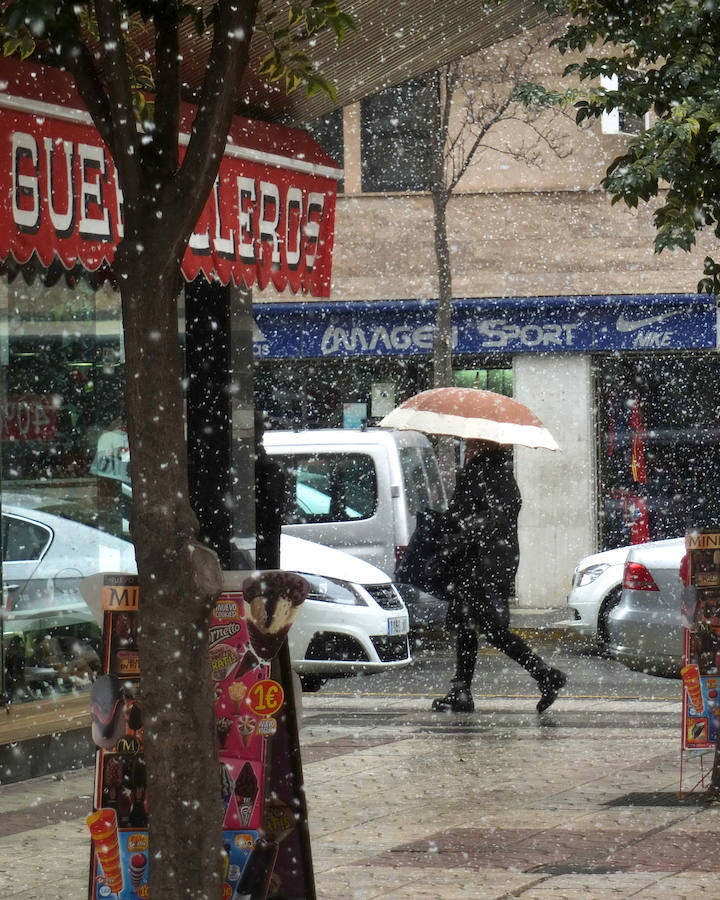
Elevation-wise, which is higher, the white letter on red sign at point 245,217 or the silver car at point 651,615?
the white letter on red sign at point 245,217

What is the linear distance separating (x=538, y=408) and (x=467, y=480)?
10597mm

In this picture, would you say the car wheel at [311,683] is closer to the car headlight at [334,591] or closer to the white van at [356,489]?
the car headlight at [334,591]

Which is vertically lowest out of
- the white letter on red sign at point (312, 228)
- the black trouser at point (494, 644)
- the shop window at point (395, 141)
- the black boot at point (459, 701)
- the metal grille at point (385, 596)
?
the black boot at point (459, 701)

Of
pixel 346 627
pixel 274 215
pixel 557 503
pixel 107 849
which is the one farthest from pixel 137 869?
pixel 557 503

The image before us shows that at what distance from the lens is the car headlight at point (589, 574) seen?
50.4 ft

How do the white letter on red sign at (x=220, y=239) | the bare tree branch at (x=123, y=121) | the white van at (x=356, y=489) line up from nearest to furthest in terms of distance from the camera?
the bare tree branch at (x=123, y=121), the white letter on red sign at (x=220, y=239), the white van at (x=356, y=489)

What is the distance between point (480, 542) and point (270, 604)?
6.54 meters

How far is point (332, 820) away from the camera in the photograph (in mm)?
7379

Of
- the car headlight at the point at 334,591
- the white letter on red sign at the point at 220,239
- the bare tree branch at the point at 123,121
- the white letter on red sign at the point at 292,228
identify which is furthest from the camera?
the car headlight at the point at 334,591

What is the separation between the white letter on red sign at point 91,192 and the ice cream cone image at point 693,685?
340 centimetres

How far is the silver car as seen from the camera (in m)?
12.4

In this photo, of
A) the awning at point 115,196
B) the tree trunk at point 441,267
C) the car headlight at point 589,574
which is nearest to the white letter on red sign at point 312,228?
the awning at point 115,196

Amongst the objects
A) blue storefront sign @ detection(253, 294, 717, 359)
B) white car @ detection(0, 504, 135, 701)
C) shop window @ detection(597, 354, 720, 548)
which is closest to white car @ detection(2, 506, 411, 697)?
white car @ detection(0, 504, 135, 701)

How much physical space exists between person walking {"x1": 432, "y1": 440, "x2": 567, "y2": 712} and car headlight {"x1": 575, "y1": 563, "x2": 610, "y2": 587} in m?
3.96
